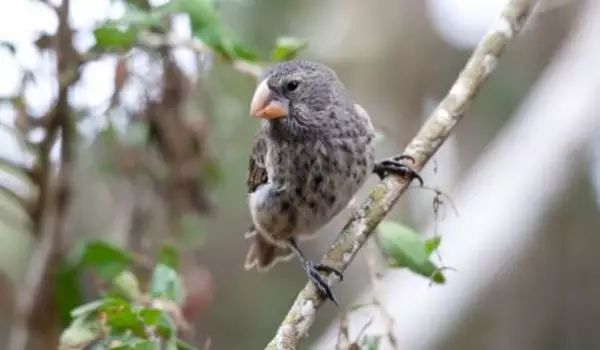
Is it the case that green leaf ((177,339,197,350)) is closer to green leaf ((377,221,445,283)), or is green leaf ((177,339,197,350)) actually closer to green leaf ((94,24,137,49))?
green leaf ((377,221,445,283))

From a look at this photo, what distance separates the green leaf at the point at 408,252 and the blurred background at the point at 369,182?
0.18 m

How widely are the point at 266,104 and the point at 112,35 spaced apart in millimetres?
340

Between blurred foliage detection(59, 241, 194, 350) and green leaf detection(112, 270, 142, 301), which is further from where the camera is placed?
green leaf detection(112, 270, 142, 301)

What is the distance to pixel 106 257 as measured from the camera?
1615mm

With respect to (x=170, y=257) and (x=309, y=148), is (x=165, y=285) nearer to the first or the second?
(x=170, y=257)

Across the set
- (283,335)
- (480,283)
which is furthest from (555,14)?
(283,335)

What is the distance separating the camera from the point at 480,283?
97.9 inches

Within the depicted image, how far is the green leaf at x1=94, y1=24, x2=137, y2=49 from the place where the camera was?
1502mm

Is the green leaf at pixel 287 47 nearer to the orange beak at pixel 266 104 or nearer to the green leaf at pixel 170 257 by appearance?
the orange beak at pixel 266 104

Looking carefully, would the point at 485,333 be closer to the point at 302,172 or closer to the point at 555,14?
the point at 302,172

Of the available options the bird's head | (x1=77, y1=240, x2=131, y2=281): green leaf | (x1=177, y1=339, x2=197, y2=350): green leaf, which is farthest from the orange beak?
(x1=177, y1=339, x2=197, y2=350): green leaf

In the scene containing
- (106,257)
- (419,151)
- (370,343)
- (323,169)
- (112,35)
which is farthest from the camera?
(323,169)

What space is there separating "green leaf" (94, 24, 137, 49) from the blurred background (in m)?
0.07

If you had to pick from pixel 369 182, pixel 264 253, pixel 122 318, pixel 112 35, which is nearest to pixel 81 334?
pixel 122 318
